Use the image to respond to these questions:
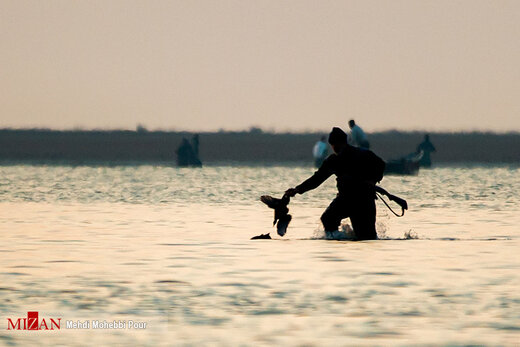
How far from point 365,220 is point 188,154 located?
36043 millimetres

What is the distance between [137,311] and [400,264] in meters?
4.12

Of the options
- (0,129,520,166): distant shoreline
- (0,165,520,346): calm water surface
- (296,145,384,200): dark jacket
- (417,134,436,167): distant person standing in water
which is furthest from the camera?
(0,129,520,166): distant shoreline

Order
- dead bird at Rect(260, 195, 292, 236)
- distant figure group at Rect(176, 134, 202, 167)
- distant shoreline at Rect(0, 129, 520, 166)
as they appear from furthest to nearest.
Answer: distant shoreline at Rect(0, 129, 520, 166) → distant figure group at Rect(176, 134, 202, 167) → dead bird at Rect(260, 195, 292, 236)

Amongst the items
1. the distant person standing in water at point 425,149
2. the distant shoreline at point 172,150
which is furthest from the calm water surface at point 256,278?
the distant shoreline at point 172,150

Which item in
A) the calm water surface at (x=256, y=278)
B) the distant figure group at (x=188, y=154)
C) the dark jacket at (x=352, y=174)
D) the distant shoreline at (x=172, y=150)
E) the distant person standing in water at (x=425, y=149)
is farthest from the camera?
the distant shoreline at (x=172, y=150)

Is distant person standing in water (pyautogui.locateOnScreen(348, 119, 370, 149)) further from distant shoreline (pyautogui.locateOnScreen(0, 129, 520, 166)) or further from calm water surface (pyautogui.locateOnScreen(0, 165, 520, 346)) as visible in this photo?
distant shoreline (pyautogui.locateOnScreen(0, 129, 520, 166))

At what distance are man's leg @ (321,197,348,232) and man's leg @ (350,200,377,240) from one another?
146mm

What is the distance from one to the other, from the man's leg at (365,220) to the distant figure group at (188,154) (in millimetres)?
34835

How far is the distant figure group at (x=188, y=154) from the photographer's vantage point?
50.0 m

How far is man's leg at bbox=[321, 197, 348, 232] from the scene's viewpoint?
574 inches

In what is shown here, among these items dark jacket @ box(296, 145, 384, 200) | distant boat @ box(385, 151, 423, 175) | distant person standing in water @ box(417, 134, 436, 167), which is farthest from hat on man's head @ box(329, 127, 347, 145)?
distant person standing in water @ box(417, 134, 436, 167)

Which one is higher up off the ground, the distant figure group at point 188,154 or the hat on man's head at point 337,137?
the hat on man's head at point 337,137

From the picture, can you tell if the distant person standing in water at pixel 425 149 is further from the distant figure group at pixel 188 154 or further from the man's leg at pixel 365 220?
the man's leg at pixel 365 220

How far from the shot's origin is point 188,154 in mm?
50625
